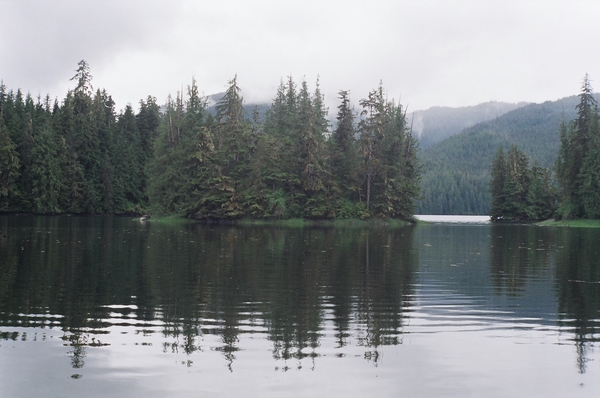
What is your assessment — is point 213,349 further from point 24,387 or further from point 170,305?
point 170,305

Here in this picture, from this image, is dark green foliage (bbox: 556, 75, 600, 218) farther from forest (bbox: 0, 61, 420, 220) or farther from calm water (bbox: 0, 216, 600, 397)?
calm water (bbox: 0, 216, 600, 397)

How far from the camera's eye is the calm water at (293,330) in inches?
367

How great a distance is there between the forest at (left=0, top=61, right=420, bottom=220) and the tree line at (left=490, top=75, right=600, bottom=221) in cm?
2378

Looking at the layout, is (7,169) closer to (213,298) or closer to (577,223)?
(577,223)

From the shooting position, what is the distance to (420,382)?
9.51 meters

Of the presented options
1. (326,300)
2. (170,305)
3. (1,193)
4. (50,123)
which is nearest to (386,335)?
(326,300)

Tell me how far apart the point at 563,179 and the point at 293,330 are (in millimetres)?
93265

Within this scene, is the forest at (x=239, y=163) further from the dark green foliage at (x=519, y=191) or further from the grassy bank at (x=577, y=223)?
the dark green foliage at (x=519, y=191)

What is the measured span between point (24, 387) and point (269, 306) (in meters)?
7.83

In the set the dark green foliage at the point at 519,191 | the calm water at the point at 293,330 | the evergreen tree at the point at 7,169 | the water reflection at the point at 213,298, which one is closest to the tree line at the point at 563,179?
the dark green foliage at the point at 519,191

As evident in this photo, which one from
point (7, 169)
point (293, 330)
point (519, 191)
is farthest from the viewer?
point (519, 191)

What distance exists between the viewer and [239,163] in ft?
289

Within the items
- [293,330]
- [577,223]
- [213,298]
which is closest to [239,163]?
[577,223]

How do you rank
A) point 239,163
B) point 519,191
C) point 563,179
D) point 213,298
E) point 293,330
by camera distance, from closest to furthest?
point 293,330
point 213,298
point 239,163
point 563,179
point 519,191
